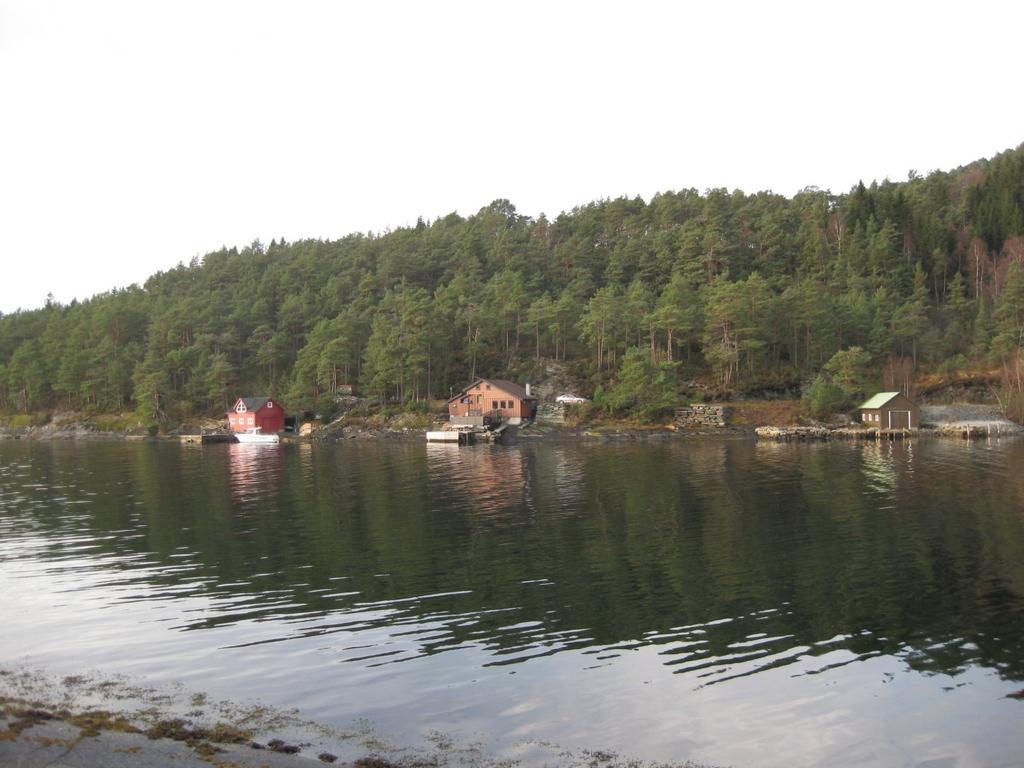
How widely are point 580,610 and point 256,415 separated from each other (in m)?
91.3

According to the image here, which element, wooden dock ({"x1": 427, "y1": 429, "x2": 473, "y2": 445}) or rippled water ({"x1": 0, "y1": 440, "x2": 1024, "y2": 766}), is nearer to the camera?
rippled water ({"x1": 0, "y1": 440, "x2": 1024, "y2": 766})

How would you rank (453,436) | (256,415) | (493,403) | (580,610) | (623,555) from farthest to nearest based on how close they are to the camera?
(256,415) < (493,403) < (453,436) < (623,555) < (580,610)

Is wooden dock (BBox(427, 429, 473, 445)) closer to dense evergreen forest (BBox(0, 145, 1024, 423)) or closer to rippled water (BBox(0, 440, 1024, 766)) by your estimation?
dense evergreen forest (BBox(0, 145, 1024, 423))

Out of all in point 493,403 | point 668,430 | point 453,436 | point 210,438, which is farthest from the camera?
point 210,438

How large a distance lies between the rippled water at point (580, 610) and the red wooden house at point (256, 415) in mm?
60495

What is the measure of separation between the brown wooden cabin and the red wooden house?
993 inches

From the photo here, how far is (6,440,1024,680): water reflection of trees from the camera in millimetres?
17875

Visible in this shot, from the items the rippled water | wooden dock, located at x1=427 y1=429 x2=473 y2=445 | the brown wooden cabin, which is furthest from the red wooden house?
the rippled water

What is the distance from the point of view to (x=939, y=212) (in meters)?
136

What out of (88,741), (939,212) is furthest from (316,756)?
(939,212)

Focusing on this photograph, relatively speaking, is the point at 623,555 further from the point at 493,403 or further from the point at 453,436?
the point at 493,403

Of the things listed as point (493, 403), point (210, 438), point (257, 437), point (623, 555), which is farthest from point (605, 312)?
point (623, 555)

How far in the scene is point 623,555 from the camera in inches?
1038

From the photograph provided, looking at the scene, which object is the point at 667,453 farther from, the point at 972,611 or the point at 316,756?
the point at 316,756
